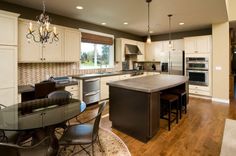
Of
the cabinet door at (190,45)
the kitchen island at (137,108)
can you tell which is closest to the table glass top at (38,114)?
the kitchen island at (137,108)

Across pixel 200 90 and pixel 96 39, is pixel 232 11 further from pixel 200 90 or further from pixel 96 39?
pixel 96 39

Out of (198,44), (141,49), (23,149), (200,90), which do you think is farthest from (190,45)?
(23,149)

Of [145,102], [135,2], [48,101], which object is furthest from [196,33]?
[48,101]

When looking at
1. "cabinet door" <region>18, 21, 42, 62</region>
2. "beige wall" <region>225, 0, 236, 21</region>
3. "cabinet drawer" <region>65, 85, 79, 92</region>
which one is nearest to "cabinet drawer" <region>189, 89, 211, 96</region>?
"beige wall" <region>225, 0, 236, 21</region>

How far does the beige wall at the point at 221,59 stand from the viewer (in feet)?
16.6

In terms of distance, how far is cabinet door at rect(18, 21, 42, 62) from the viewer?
3295 millimetres

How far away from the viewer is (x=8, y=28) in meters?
2.91

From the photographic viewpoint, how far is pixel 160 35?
7.21 m

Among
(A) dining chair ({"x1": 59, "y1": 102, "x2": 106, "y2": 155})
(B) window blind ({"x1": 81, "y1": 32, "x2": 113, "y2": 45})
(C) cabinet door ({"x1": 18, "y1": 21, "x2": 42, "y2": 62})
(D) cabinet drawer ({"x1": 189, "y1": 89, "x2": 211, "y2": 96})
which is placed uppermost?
(B) window blind ({"x1": 81, "y1": 32, "x2": 113, "y2": 45})

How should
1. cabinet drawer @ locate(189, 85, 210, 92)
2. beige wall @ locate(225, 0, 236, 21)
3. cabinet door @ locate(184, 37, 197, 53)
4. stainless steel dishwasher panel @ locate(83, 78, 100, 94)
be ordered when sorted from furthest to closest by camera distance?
cabinet door @ locate(184, 37, 197, 53), cabinet drawer @ locate(189, 85, 210, 92), beige wall @ locate(225, 0, 236, 21), stainless steel dishwasher panel @ locate(83, 78, 100, 94)

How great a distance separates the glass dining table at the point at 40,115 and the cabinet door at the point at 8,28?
141 centimetres

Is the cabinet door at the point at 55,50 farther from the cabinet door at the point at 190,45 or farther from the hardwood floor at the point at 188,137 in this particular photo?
the cabinet door at the point at 190,45

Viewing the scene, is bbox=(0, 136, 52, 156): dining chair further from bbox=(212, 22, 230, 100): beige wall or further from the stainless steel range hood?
bbox=(212, 22, 230, 100): beige wall

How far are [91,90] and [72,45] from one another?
140 cm
